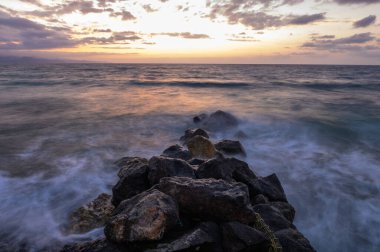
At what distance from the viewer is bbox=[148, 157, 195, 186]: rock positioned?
625 centimetres

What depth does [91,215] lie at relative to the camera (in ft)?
20.7

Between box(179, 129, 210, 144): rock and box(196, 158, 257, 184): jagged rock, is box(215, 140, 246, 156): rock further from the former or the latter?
box(196, 158, 257, 184): jagged rock

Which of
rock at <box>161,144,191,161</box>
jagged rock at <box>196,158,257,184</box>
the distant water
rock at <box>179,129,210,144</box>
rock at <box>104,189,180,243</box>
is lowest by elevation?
the distant water

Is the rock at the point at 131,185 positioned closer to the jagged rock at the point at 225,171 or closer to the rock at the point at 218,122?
the jagged rock at the point at 225,171

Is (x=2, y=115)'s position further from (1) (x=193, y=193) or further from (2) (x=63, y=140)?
(1) (x=193, y=193)

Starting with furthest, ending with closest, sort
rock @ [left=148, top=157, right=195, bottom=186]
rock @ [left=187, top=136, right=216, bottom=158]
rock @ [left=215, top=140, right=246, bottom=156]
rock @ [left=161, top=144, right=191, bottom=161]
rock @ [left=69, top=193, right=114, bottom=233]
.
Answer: rock @ [left=215, top=140, right=246, bottom=156] → rock @ [left=187, top=136, right=216, bottom=158] → rock @ [left=161, top=144, right=191, bottom=161] → rock @ [left=148, top=157, right=195, bottom=186] → rock @ [left=69, top=193, right=114, bottom=233]

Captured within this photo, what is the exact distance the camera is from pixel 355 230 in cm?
662

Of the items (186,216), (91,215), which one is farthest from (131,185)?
(186,216)

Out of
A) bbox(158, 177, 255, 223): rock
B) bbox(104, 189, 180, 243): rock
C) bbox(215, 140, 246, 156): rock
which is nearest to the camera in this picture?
bbox(104, 189, 180, 243): rock

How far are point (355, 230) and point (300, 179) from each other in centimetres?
253

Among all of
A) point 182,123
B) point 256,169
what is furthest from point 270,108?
point 256,169

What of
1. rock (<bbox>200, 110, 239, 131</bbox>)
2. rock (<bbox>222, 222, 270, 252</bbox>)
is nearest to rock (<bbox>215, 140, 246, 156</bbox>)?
rock (<bbox>200, 110, 239, 131</bbox>)

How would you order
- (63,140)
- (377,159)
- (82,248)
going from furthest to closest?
1. (63,140)
2. (377,159)
3. (82,248)

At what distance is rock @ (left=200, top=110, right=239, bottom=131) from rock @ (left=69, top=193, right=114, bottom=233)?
8212mm
